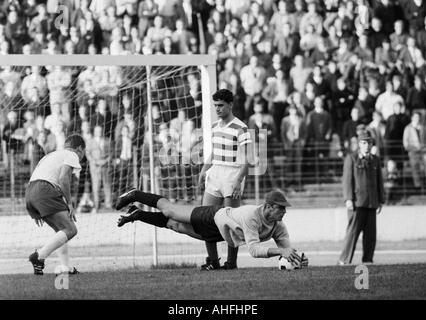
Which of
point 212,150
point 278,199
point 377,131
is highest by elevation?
point 377,131

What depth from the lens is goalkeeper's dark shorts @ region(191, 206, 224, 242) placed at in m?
13.8

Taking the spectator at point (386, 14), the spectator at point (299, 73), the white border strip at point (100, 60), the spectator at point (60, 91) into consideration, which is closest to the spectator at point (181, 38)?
the spectator at point (299, 73)

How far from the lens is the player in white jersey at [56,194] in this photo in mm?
14266

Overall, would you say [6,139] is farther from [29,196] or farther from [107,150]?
[29,196]

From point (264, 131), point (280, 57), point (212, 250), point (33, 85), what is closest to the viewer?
point (212, 250)

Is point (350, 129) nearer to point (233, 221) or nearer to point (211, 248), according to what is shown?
point (211, 248)

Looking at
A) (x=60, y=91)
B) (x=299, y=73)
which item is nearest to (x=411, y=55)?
(x=299, y=73)

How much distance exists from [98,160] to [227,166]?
7508mm

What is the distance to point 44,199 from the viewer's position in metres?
14.3

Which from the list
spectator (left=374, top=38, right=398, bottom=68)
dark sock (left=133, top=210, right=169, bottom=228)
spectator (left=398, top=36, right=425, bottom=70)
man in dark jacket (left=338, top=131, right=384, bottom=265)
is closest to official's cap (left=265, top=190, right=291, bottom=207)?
dark sock (left=133, top=210, right=169, bottom=228)

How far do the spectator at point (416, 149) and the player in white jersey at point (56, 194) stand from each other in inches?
418

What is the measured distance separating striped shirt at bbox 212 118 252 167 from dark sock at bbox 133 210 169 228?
1.03 meters

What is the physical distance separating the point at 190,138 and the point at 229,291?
8873 millimetres

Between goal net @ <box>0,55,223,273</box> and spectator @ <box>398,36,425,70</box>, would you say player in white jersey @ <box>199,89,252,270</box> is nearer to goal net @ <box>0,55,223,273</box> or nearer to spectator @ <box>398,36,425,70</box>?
goal net @ <box>0,55,223,273</box>
